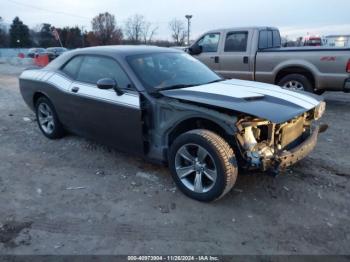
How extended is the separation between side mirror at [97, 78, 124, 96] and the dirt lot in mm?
1085

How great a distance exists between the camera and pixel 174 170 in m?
3.85

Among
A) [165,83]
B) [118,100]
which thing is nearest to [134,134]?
[118,100]

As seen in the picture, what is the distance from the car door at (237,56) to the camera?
27.9ft

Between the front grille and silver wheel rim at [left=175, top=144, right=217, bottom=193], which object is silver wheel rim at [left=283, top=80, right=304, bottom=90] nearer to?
the front grille

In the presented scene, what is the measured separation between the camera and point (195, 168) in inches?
146

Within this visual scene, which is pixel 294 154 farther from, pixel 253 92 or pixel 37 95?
pixel 37 95

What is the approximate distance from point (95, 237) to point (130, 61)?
2166 millimetres

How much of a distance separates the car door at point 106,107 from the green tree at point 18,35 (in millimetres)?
78864

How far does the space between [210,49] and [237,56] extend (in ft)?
2.87

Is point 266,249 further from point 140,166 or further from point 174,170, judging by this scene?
point 140,166

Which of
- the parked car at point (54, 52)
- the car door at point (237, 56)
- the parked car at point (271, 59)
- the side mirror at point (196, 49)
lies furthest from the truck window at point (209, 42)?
the parked car at point (54, 52)

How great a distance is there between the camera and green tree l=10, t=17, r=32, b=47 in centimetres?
7494

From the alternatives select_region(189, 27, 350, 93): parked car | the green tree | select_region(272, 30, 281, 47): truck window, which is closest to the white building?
select_region(272, 30, 281, 47): truck window

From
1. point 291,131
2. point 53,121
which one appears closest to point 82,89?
point 53,121
